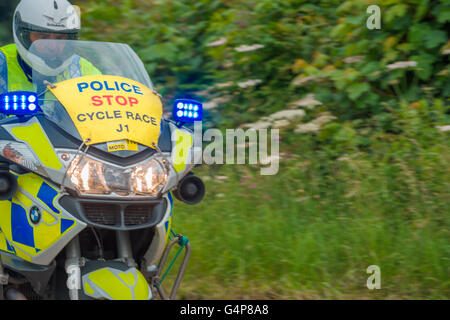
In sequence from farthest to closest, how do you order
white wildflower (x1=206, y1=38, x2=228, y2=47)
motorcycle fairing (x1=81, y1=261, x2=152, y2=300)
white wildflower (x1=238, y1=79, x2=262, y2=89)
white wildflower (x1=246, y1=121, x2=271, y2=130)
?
1. white wildflower (x1=206, y1=38, x2=228, y2=47)
2. white wildflower (x1=238, y1=79, x2=262, y2=89)
3. white wildflower (x1=246, y1=121, x2=271, y2=130)
4. motorcycle fairing (x1=81, y1=261, x2=152, y2=300)

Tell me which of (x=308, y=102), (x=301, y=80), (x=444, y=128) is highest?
(x=301, y=80)

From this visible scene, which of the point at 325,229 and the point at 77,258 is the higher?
the point at 325,229

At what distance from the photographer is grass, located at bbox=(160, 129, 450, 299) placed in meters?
4.29

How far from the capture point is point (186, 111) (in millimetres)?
3377

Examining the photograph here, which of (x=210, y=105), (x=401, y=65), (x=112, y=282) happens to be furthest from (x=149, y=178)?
(x=210, y=105)

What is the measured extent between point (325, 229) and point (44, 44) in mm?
2398

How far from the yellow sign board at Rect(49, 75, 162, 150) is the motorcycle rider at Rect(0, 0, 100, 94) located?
0.32 m

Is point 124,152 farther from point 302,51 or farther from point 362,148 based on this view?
point 302,51

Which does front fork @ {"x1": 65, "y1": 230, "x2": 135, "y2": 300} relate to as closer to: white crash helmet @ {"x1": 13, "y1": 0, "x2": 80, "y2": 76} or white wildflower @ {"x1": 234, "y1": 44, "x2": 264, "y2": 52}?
white crash helmet @ {"x1": 13, "y1": 0, "x2": 80, "y2": 76}

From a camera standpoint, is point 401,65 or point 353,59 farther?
point 353,59

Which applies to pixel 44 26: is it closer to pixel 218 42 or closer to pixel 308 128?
pixel 308 128

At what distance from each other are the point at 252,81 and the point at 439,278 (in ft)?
9.33

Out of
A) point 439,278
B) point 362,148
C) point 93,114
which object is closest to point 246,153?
point 362,148

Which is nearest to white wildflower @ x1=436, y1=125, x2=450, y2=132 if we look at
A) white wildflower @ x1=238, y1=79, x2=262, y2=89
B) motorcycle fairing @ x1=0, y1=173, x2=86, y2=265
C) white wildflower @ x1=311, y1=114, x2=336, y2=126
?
white wildflower @ x1=311, y1=114, x2=336, y2=126
